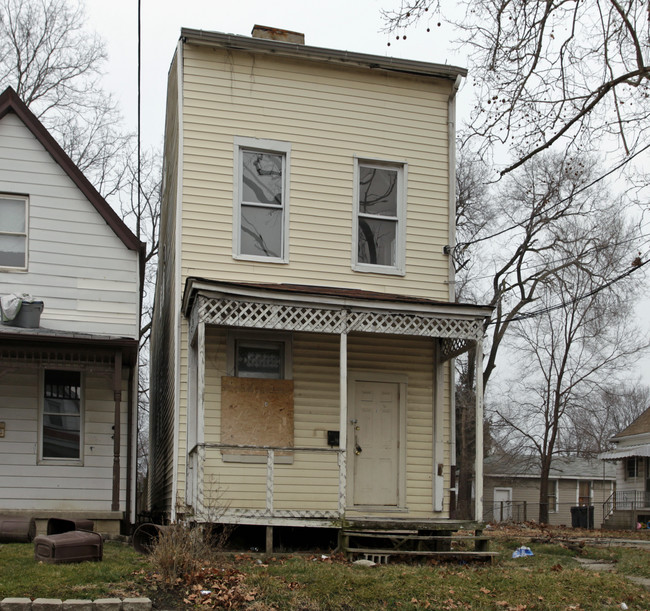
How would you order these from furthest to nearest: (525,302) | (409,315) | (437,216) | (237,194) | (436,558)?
(525,302) < (437,216) < (237,194) < (409,315) < (436,558)

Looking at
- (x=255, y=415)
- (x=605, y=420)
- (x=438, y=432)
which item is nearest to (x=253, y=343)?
(x=255, y=415)

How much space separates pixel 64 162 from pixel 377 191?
5.33 meters

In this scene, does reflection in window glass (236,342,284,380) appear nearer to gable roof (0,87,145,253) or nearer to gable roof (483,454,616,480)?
gable roof (0,87,145,253)

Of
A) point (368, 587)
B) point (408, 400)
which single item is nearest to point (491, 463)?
point (408, 400)

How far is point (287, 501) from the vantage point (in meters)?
13.3

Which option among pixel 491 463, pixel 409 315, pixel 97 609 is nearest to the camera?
pixel 97 609

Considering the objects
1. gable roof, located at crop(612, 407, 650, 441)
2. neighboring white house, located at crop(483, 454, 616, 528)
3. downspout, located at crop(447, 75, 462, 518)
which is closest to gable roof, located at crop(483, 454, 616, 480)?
neighboring white house, located at crop(483, 454, 616, 528)

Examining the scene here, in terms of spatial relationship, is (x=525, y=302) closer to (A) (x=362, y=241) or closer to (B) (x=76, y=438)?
(A) (x=362, y=241)

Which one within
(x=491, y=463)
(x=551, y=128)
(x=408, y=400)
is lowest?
(x=491, y=463)

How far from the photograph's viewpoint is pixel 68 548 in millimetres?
9602

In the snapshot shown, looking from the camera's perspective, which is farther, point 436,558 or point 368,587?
point 436,558

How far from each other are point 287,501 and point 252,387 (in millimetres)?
1810

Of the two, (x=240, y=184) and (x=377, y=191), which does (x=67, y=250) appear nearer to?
(x=240, y=184)

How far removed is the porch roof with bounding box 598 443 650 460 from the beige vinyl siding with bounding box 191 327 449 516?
881 inches
